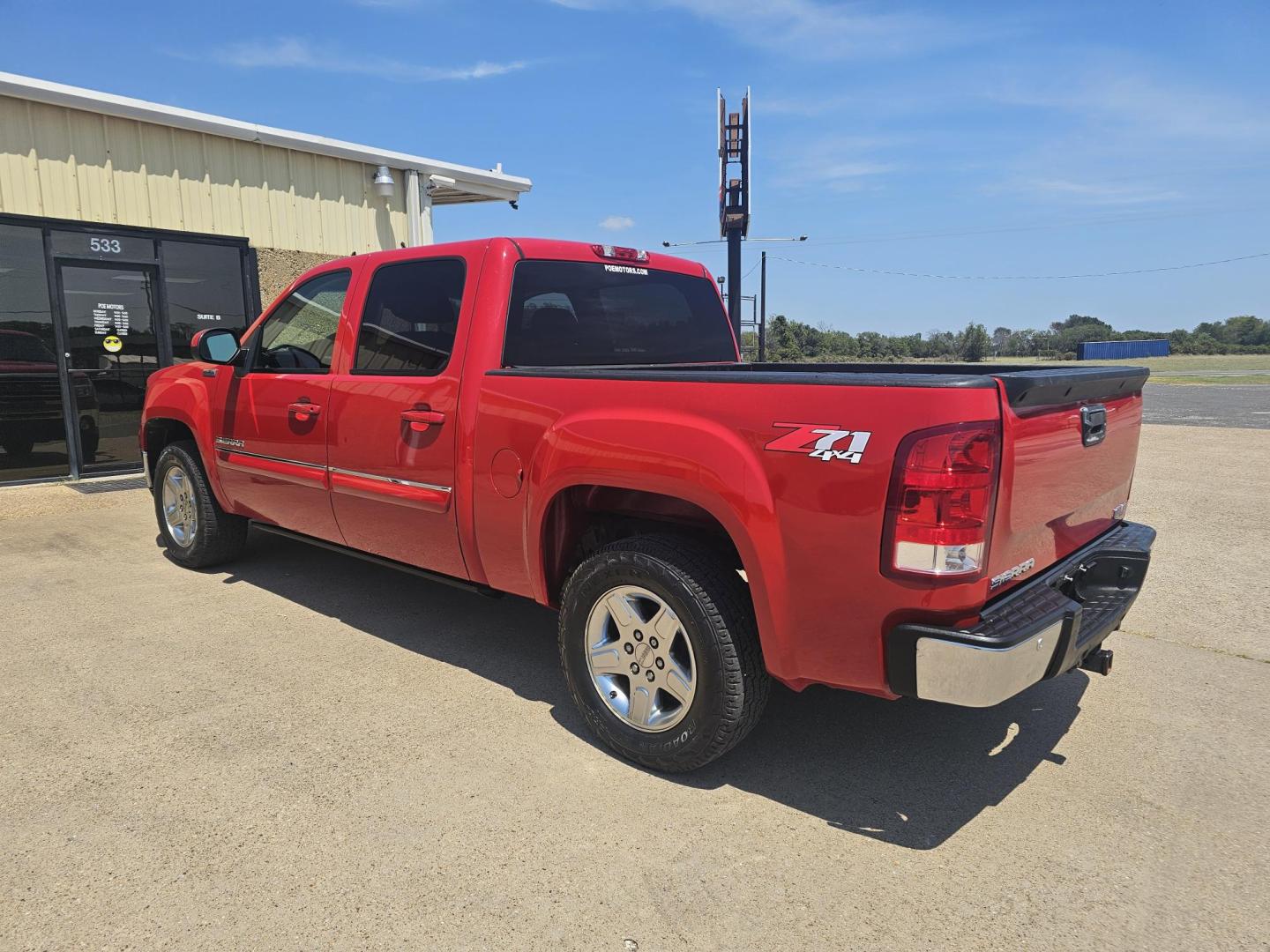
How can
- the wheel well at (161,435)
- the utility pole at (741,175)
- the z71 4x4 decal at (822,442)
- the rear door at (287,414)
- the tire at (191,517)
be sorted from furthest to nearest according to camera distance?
the utility pole at (741,175) → the wheel well at (161,435) → the tire at (191,517) → the rear door at (287,414) → the z71 4x4 decal at (822,442)

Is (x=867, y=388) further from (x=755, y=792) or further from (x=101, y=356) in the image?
(x=101, y=356)

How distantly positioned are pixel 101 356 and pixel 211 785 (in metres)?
7.88

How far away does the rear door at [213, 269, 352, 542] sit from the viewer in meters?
4.36

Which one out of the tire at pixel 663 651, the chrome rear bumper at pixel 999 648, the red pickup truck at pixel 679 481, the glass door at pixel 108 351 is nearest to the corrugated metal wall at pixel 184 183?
the glass door at pixel 108 351

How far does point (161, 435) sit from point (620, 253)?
3810 millimetres

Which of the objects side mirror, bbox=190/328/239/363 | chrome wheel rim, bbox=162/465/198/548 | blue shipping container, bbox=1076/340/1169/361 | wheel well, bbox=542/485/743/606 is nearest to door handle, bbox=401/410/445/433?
wheel well, bbox=542/485/743/606

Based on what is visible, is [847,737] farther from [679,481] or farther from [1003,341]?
[1003,341]

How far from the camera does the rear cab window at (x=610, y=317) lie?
377cm

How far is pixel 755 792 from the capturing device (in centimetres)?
294

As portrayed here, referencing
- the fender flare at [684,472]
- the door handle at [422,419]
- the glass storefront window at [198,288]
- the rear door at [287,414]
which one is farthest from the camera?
the glass storefront window at [198,288]

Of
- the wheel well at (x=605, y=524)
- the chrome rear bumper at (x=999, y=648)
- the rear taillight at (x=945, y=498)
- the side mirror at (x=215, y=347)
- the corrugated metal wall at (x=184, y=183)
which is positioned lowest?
the chrome rear bumper at (x=999, y=648)

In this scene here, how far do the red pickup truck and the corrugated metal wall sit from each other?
5460 millimetres

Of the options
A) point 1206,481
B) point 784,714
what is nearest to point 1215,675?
point 784,714

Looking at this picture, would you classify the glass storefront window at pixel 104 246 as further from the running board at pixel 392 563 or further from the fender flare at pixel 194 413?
the running board at pixel 392 563
